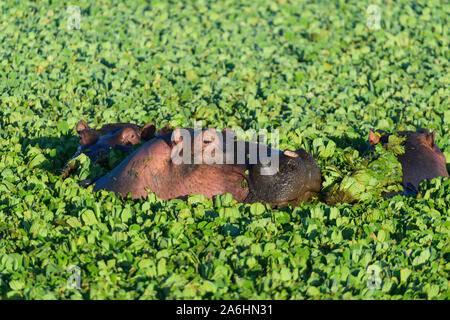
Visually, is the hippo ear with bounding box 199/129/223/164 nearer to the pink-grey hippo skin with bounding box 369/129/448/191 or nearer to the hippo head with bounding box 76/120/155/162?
the hippo head with bounding box 76/120/155/162

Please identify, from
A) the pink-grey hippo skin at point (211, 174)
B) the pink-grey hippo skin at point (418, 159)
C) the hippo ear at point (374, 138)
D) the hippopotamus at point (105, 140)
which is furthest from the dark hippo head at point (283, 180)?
the hippopotamus at point (105, 140)

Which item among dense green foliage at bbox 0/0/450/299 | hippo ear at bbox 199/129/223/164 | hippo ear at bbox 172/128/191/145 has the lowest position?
dense green foliage at bbox 0/0/450/299

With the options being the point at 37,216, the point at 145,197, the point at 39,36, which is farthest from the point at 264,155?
the point at 39,36

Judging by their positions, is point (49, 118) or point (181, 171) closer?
point (181, 171)

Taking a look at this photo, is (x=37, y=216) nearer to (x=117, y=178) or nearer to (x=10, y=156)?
(x=117, y=178)

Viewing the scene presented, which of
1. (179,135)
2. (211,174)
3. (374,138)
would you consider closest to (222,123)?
(374,138)

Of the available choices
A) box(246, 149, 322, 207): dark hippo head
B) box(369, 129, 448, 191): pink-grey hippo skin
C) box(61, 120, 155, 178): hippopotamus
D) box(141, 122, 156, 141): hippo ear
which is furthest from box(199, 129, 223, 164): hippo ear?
box(369, 129, 448, 191): pink-grey hippo skin

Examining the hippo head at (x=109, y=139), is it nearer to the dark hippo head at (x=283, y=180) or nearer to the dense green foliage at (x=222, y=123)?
the dense green foliage at (x=222, y=123)

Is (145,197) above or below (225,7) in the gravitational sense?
below
